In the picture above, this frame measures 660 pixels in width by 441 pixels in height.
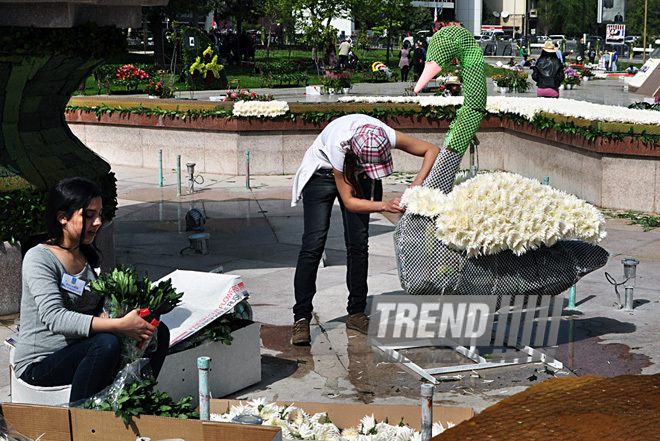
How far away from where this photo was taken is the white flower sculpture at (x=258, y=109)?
596 inches

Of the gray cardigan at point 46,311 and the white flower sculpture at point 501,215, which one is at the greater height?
the white flower sculpture at point 501,215

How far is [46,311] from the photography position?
14.7 feet

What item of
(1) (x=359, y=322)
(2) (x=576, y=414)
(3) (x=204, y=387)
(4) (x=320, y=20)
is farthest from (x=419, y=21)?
(2) (x=576, y=414)

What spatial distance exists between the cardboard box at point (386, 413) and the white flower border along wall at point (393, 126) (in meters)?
8.20

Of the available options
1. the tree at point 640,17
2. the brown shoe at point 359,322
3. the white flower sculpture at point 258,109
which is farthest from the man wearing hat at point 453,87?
the tree at point 640,17

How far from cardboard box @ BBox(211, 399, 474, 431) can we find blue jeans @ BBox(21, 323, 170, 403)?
2.31ft

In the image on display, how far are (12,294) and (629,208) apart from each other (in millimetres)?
7890

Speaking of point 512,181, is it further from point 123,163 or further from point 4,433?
point 123,163

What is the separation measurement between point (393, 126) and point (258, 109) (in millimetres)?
2381

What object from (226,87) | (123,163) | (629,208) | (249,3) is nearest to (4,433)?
(629,208)

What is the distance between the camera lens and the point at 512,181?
230 inches

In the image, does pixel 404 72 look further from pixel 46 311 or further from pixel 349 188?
pixel 46 311

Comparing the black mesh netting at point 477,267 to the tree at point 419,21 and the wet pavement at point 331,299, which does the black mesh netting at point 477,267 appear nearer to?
the wet pavement at point 331,299

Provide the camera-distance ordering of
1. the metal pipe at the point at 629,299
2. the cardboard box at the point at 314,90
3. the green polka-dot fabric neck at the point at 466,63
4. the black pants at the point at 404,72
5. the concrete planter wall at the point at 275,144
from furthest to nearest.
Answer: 1. the black pants at the point at 404,72
2. the cardboard box at the point at 314,90
3. the concrete planter wall at the point at 275,144
4. the metal pipe at the point at 629,299
5. the green polka-dot fabric neck at the point at 466,63
